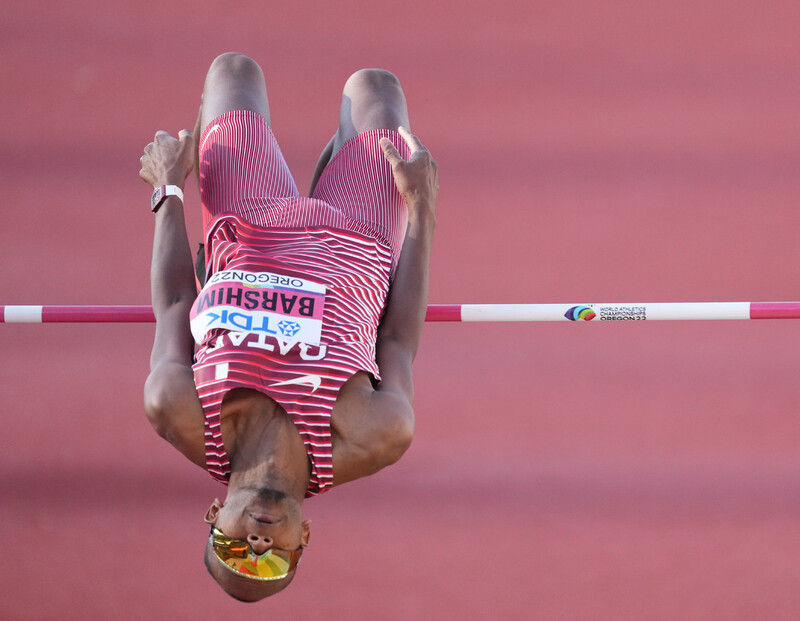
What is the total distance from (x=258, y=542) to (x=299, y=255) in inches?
16.0

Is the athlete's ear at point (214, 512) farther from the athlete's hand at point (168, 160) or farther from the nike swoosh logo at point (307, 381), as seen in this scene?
the athlete's hand at point (168, 160)

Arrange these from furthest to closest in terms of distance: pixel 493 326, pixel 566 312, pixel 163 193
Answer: pixel 493 326
pixel 566 312
pixel 163 193

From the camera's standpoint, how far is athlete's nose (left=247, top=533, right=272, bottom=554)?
4.12 ft

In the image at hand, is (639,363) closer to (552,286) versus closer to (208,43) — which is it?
(552,286)

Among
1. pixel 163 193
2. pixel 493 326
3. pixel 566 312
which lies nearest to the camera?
pixel 163 193

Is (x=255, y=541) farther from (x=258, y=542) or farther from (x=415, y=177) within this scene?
(x=415, y=177)

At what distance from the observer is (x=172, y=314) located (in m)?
1.37

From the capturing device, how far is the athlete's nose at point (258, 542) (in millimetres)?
1256

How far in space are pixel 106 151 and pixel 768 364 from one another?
181 centimetres

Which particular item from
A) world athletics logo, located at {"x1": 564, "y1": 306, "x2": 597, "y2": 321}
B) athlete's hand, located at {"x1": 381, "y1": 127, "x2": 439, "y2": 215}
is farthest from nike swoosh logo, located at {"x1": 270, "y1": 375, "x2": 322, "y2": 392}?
world athletics logo, located at {"x1": 564, "y1": 306, "x2": 597, "y2": 321}

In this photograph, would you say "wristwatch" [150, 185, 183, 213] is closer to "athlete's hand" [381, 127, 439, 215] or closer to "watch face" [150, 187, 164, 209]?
"watch face" [150, 187, 164, 209]

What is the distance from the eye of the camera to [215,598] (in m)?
2.19

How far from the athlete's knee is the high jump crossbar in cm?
44

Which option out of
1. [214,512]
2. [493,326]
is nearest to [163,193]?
[214,512]
